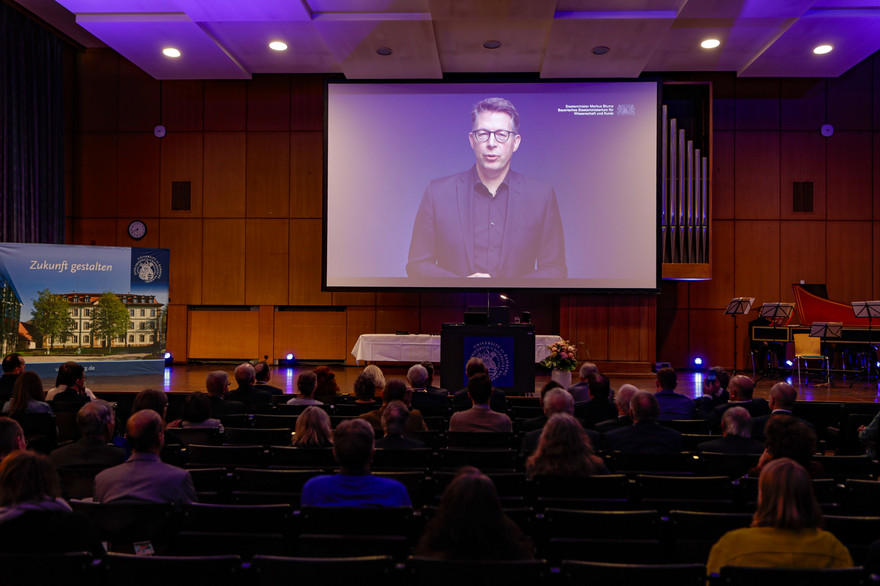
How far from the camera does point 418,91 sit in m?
11.3

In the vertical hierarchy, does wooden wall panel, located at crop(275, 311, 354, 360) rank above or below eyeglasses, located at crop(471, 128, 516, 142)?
below

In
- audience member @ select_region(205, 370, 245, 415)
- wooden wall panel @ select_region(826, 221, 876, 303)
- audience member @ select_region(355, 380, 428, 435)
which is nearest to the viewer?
audience member @ select_region(355, 380, 428, 435)

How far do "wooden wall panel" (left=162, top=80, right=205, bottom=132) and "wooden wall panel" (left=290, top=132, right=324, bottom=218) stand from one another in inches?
73.6

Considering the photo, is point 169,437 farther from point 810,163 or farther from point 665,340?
point 810,163

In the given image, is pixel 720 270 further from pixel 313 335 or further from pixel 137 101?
pixel 137 101

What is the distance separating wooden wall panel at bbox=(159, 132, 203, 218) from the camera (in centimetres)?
1316

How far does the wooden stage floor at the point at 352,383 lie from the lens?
8352 mm

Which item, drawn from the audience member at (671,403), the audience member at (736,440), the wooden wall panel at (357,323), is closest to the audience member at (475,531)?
the audience member at (736,440)

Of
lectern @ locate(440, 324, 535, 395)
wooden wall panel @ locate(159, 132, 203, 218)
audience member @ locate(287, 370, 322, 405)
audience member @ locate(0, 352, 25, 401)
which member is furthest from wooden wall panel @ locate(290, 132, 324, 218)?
audience member @ locate(287, 370, 322, 405)

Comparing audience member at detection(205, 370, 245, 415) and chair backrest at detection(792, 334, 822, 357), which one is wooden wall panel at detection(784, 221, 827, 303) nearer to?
chair backrest at detection(792, 334, 822, 357)

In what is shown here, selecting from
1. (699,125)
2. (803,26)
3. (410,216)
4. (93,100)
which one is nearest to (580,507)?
(410,216)

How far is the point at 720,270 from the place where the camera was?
12.7 m

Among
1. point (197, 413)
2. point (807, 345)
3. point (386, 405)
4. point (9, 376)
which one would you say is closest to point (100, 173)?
point (9, 376)

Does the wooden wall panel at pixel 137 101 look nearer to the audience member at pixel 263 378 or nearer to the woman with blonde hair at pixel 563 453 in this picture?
the audience member at pixel 263 378
